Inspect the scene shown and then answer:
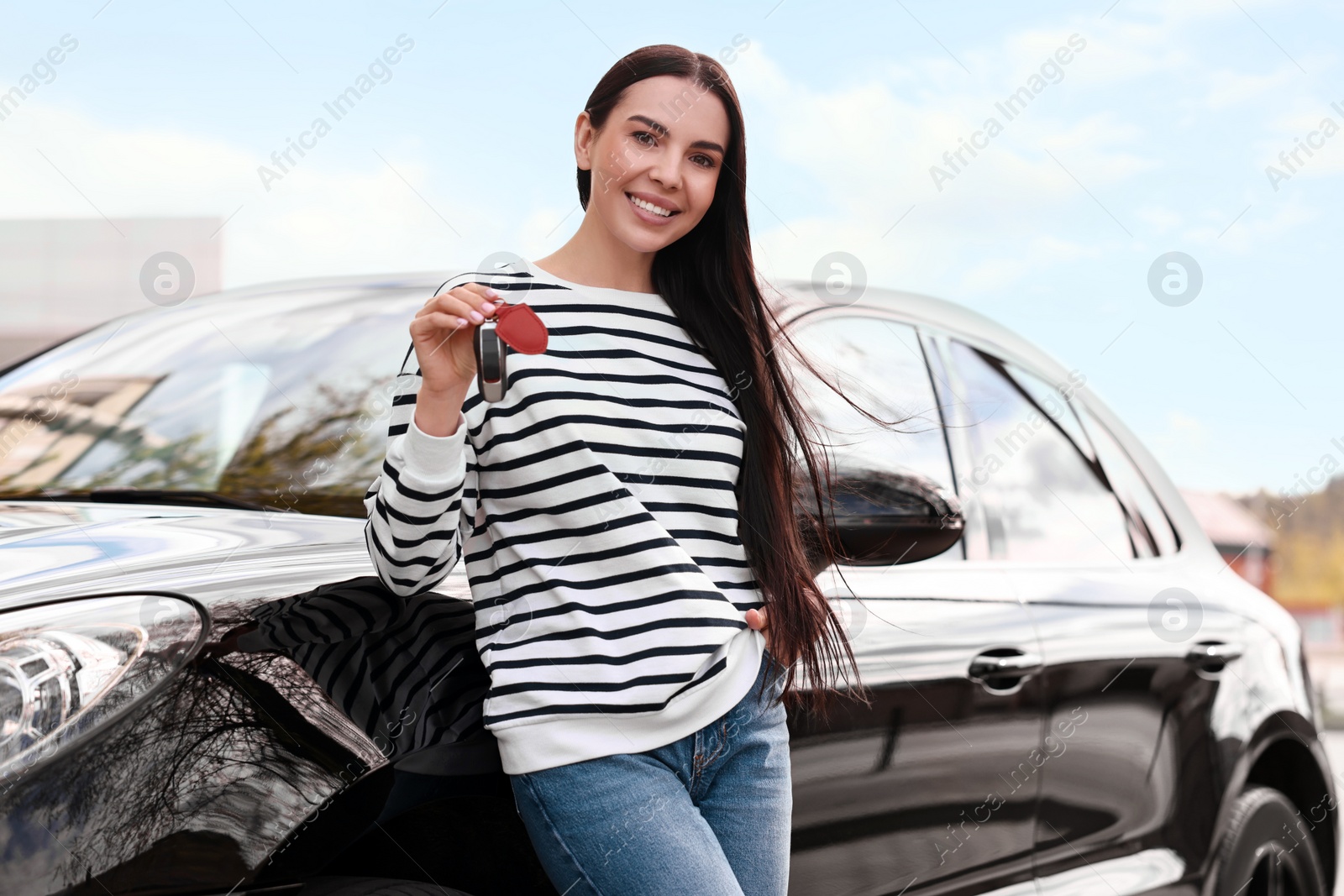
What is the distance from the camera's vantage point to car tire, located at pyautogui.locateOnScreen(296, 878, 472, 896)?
4.65 feet

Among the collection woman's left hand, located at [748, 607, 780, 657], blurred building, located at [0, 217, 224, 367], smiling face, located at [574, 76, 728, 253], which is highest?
blurred building, located at [0, 217, 224, 367]

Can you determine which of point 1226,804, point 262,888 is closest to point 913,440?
point 1226,804

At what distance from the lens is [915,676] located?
2.16 metres

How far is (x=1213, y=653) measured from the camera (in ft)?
9.51

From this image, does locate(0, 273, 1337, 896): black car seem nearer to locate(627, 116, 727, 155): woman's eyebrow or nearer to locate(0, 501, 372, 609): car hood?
locate(0, 501, 372, 609): car hood

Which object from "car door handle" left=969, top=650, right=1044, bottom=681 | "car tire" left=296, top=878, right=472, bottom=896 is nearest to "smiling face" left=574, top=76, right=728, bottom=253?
"car tire" left=296, top=878, right=472, bottom=896

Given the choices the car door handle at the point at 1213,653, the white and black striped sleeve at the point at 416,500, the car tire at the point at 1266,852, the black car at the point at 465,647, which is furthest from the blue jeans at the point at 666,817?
the car tire at the point at 1266,852

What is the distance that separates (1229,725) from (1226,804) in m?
0.19

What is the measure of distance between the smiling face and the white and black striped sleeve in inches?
14.5

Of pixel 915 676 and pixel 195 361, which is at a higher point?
pixel 195 361

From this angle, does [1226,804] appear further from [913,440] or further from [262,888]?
[262,888]

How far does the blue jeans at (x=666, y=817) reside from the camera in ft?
4.72

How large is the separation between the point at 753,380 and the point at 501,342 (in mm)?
516

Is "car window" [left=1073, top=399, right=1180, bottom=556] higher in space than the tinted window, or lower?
lower
